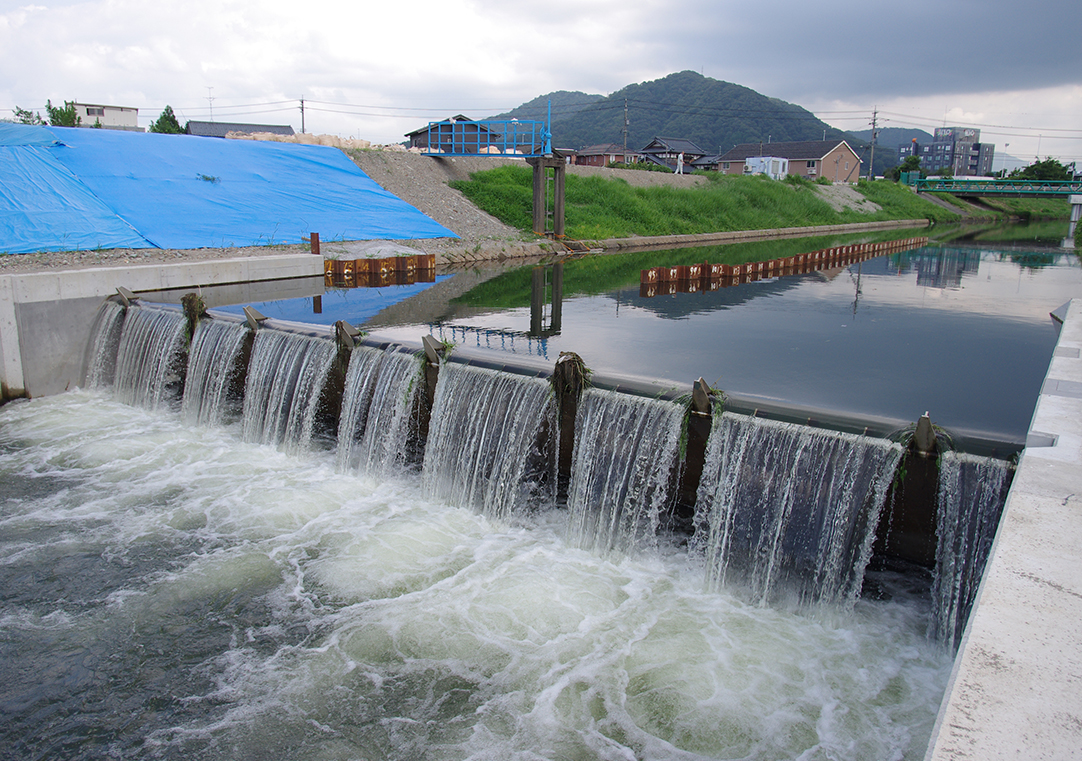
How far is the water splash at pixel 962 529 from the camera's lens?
A: 196 inches

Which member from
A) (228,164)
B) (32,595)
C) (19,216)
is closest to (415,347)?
(32,595)

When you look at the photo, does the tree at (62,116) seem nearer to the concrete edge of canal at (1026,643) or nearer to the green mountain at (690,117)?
the concrete edge of canal at (1026,643)

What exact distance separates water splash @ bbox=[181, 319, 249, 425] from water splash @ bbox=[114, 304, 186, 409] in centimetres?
41

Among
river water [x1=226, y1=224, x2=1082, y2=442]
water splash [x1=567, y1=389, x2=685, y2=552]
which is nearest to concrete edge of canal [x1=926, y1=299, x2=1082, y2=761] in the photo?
river water [x1=226, y1=224, x2=1082, y2=442]

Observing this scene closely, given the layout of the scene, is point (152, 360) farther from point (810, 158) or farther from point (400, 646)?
point (810, 158)

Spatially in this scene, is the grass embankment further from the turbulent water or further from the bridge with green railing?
Answer: the turbulent water

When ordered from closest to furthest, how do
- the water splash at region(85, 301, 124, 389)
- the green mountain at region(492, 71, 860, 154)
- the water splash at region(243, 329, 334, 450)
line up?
the water splash at region(243, 329, 334, 450)
the water splash at region(85, 301, 124, 389)
the green mountain at region(492, 71, 860, 154)

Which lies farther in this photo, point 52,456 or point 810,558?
point 52,456

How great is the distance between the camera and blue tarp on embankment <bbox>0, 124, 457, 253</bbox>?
16.8 m

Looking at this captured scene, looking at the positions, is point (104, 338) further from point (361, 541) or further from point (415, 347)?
point (361, 541)

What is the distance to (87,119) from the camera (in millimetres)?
66000

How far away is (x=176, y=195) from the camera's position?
67.4 ft

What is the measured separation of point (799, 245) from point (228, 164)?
25400mm

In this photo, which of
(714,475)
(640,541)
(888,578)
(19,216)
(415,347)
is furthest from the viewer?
(19,216)
